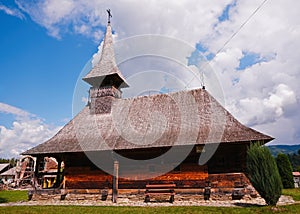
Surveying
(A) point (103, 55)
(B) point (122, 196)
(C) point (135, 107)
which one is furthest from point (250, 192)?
(A) point (103, 55)

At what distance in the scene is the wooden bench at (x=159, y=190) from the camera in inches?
465

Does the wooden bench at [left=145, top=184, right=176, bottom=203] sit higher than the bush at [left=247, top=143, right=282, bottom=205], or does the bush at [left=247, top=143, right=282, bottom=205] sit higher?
the bush at [left=247, top=143, right=282, bottom=205]

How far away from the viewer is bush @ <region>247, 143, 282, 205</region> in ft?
29.0

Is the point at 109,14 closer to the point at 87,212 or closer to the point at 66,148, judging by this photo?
the point at 66,148

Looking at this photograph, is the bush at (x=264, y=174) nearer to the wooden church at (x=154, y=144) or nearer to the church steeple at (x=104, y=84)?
the wooden church at (x=154, y=144)

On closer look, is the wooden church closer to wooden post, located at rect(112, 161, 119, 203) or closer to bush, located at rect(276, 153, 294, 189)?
wooden post, located at rect(112, 161, 119, 203)

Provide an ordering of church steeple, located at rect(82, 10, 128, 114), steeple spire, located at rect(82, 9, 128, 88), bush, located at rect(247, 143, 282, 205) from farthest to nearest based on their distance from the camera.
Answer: steeple spire, located at rect(82, 9, 128, 88) → church steeple, located at rect(82, 10, 128, 114) → bush, located at rect(247, 143, 282, 205)

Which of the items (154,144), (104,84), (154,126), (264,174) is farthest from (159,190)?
(104,84)

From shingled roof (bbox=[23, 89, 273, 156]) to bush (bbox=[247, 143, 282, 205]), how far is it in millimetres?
→ 1519

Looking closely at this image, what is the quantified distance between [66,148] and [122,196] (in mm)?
4146

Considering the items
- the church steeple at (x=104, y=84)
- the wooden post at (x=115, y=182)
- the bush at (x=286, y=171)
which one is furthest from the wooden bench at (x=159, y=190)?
the bush at (x=286, y=171)

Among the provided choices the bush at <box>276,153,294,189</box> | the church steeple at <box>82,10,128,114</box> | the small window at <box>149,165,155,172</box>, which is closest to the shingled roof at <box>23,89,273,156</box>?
the church steeple at <box>82,10,128,114</box>

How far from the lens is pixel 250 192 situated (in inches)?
440

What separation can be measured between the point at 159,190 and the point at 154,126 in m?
3.53
